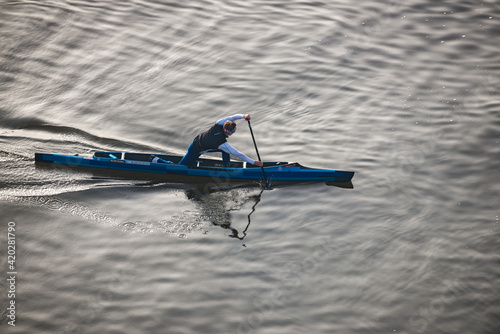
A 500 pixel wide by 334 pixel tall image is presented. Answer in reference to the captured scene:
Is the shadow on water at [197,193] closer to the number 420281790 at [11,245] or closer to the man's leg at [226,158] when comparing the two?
the man's leg at [226,158]

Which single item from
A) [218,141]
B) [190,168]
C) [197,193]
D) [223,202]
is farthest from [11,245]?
[218,141]

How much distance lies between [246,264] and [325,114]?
18.5 feet

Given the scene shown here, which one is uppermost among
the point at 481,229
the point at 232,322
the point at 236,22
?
the point at 236,22

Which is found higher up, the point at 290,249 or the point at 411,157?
the point at 411,157

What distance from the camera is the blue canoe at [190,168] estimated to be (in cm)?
1149

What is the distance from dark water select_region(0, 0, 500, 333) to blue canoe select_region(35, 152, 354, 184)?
333 mm

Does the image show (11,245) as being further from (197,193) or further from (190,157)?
(190,157)

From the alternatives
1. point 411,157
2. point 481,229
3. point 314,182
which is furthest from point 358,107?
point 481,229

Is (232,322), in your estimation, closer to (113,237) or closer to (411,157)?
(113,237)

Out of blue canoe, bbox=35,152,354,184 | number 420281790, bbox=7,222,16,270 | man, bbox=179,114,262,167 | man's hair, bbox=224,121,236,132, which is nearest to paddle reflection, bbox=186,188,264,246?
blue canoe, bbox=35,152,354,184

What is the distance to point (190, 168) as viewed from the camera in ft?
38.7

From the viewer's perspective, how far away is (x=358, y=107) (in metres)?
13.8

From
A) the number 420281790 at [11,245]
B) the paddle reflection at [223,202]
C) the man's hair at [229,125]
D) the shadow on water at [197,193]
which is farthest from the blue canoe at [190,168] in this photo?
the number 420281790 at [11,245]

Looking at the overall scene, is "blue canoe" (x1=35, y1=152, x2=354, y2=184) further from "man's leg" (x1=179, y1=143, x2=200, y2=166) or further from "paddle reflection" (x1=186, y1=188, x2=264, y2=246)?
"paddle reflection" (x1=186, y1=188, x2=264, y2=246)
